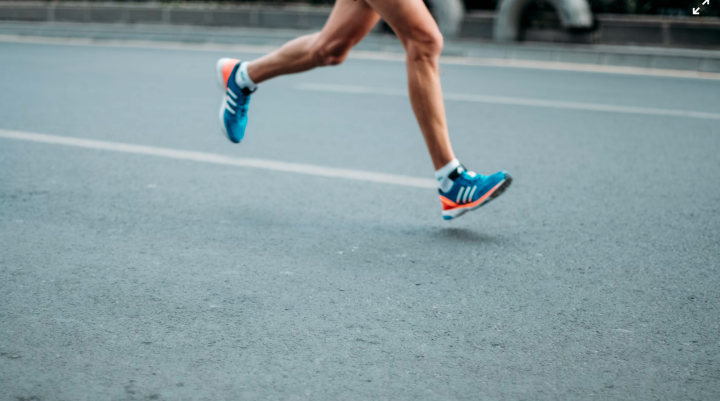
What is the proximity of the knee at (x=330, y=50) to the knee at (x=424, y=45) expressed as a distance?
0.34m

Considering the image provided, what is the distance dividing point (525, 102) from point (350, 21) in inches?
167

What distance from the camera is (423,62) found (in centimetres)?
349

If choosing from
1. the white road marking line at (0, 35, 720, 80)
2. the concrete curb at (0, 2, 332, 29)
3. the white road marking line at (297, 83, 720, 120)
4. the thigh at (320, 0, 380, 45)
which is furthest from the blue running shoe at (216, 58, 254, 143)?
the concrete curb at (0, 2, 332, 29)

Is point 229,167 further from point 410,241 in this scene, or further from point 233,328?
point 233,328

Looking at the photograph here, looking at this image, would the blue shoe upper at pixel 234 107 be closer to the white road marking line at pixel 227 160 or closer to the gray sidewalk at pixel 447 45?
the white road marking line at pixel 227 160

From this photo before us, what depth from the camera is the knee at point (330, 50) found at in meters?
3.71

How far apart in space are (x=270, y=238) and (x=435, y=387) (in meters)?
1.41

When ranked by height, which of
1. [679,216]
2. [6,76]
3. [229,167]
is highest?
[679,216]

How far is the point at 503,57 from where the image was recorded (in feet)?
39.2

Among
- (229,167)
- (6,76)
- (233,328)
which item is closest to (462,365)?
(233,328)

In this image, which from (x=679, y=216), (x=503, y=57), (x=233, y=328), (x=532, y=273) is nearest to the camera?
(x=233, y=328)

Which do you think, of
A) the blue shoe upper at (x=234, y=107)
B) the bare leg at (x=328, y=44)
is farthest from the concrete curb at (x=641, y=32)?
the blue shoe upper at (x=234, y=107)

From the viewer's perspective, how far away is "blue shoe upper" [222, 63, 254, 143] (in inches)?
159

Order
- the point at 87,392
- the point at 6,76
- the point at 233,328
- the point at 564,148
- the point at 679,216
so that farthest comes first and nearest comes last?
1. the point at 6,76
2. the point at 564,148
3. the point at 679,216
4. the point at 233,328
5. the point at 87,392
